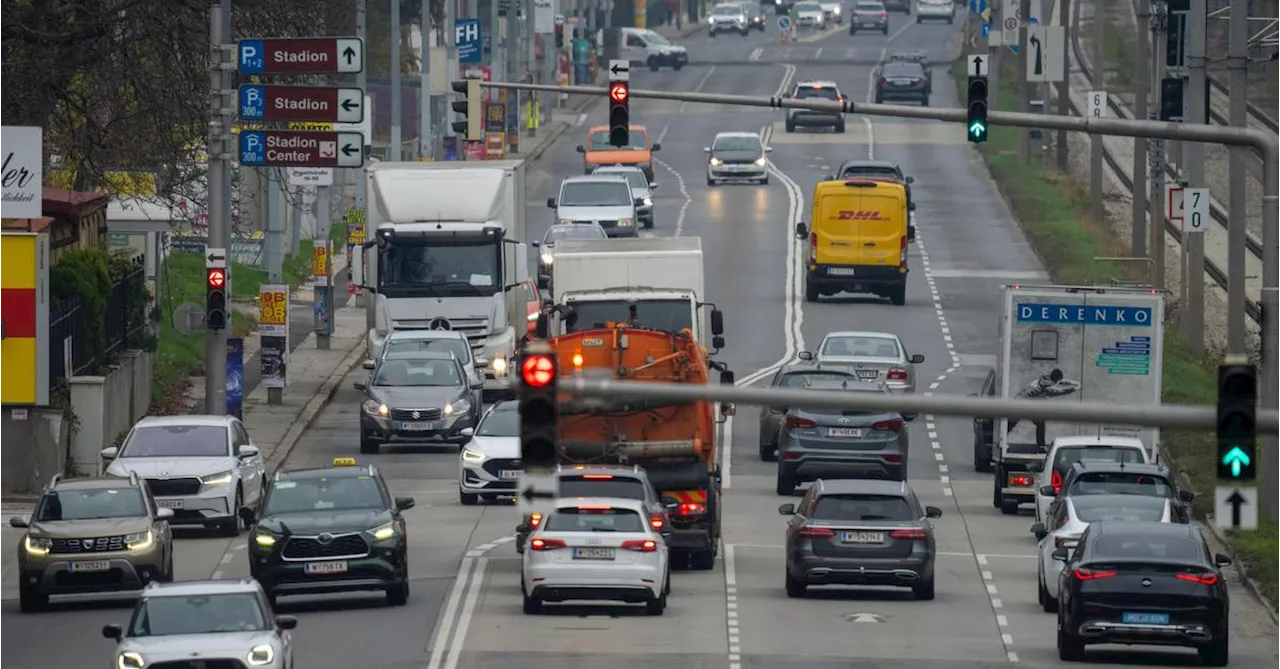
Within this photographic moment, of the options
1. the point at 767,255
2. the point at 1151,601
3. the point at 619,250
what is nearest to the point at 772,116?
the point at 767,255

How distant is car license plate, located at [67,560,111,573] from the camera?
28031 millimetres

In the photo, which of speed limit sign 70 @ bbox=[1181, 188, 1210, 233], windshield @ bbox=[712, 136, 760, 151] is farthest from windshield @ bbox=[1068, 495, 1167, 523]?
windshield @ bbox=[712, 136, 760, 151]

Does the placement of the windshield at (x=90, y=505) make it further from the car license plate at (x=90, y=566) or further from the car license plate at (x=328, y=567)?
the car license plate at (x=328, y=567)

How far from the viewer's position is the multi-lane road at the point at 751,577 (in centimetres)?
2562

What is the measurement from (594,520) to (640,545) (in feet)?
1.81

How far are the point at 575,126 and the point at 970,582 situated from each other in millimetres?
69671

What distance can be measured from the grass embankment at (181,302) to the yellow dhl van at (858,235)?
12.2 metres

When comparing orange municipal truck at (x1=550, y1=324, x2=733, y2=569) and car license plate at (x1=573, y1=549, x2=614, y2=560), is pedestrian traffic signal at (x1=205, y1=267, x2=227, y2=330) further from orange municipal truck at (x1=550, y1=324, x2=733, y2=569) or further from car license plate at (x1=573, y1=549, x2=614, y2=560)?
car license plate at (x1=573, y1=549, x2=614, y2=560)

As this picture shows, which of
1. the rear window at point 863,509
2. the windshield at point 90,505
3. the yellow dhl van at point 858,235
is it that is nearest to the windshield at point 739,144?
the yellow dhl van at point 858,235

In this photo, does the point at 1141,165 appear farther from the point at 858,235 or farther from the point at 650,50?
the point at 650,50

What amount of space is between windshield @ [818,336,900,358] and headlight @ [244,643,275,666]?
23055 mm

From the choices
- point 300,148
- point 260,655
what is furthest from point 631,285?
point 260,655

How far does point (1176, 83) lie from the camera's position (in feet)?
123

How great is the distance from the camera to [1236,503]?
14.0 m
